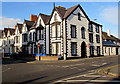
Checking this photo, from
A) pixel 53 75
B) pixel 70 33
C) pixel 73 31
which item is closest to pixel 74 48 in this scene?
pixel 70 33

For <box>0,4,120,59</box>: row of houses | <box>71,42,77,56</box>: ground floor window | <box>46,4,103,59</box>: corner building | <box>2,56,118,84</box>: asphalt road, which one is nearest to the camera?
<box>2,56,118,84</box>: asphalt road

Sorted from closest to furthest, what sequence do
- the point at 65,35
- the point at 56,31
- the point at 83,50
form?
1. the point at 65,35
2. the point at 56,31
3. the point at 83,50

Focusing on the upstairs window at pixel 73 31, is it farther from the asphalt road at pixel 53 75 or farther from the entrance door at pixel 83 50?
the asphalt road at pixel 53 75

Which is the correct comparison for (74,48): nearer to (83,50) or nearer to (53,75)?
(83,50)

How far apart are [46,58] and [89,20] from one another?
1530cm

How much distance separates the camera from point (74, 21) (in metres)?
29.0

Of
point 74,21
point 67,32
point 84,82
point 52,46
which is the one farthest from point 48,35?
point 84,82

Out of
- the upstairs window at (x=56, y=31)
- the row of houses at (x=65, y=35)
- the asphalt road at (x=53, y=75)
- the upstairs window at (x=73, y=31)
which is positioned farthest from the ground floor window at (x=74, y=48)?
the asphalt road at (x=53, y=75)

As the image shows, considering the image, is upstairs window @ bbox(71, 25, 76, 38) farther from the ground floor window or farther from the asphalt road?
the asphalt road

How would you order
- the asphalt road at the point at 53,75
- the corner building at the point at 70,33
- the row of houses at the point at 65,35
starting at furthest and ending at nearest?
the row of houses at the point at 65,35 < the corner building at the point at 70,33 < the asphalt road at the point at 53,75

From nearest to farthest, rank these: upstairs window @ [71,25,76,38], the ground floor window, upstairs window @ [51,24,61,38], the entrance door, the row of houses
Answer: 1. the row of houses
2. upstairs window @ [51,24,61,38]
3. the ground floor window
4. upstairs window @ [71,25,76,38]
5. the entrance door

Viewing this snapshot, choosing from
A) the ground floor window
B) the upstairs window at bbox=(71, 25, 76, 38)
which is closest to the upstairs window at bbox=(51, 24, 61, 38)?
the upstairs window at bbox=(71, 25, 76, 38)

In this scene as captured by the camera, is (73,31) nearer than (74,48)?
No

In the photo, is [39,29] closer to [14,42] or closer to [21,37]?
[21,37]
